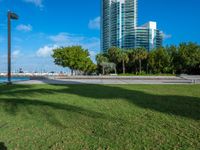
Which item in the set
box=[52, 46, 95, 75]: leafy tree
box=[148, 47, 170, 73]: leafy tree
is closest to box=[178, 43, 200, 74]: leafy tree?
box=[148, 47, 170, 73]: leafy tree

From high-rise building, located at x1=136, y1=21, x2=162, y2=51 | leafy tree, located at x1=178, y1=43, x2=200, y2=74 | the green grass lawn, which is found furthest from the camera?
high-rise building, located at x1=136, y1=21, x2=162, y2=51

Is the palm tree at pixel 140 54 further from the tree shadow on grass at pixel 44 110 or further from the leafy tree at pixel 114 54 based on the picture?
the tree shadow on grass at pixel 44 110

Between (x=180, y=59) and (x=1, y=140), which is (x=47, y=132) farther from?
(x=180, y=59)

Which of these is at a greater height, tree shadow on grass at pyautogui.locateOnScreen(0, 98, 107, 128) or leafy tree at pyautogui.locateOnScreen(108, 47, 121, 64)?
leafy tree at pyautogui.locateOnScreen(108, 47, 121, 64)

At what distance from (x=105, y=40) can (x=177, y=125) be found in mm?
107452

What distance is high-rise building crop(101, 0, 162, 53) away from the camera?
9967 centimetres

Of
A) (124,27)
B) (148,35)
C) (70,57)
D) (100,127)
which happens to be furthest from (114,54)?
(100,127)

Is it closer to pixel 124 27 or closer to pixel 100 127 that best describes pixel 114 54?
pixel 124 27

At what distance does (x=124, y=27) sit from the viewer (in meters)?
101

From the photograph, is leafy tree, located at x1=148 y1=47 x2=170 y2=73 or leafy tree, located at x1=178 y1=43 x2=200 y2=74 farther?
leafy tree, located at x1=148 y1=47 x2=170 y2=73

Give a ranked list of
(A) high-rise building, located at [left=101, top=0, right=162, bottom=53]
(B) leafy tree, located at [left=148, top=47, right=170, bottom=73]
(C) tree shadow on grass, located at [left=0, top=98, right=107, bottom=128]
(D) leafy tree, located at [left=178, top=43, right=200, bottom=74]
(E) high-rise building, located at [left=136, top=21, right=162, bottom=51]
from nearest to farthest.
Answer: (C) tree shadow on grass, located at [left=0, top=98, right=107, bottom=128], (D) leafy tree, located at [left=178, top=43, right=200, bottom=74], (B) leafy tree, located at [left=148, top=47, right=170, bottom=73], (E) high-rise building, located at [left=136, top=21, right=162, bottom=51], (A) high-rise building, located at [left=101, top=0, right=162, bottom=53]

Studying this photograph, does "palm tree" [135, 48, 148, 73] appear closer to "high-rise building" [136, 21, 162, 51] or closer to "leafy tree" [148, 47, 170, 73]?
"leafy tree" [148, 47, 170, 73]

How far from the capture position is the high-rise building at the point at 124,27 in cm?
9967

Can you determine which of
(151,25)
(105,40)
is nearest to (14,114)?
(151,25)
